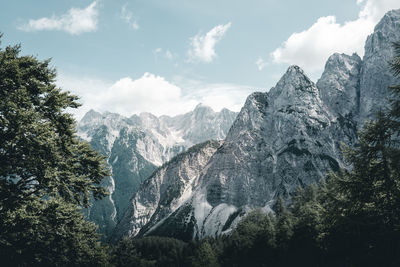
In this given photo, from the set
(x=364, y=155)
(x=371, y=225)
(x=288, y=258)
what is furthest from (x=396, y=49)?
(x=288, y=258)

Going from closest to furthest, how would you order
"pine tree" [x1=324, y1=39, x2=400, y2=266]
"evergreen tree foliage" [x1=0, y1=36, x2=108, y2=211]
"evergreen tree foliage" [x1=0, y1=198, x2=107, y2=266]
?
"evergreen tree foliage" [x1=0, y1=36, x2=108, y2=211], "evergreen tree foliage" [x1=0, y1=198, x2=107, y2=266], "pine tree" [x1=324, y1=39, x2=400, y2=266]

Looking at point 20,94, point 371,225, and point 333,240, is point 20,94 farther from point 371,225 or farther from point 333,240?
point 333,240

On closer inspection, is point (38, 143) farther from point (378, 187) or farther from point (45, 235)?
point (378, 187)

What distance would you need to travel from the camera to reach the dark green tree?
1461 cm

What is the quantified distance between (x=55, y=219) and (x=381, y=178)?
68.8ft

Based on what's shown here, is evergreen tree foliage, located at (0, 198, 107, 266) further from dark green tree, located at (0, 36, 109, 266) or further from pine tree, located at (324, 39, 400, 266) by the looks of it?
pine tree, located at (324, 39, 400, 266)

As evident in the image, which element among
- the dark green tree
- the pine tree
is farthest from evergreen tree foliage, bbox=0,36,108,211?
the pine tree

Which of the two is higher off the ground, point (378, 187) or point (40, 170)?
point (40, 170)

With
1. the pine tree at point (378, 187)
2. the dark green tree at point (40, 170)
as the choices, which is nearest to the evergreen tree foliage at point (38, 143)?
the dark green tree at point (40, 170)

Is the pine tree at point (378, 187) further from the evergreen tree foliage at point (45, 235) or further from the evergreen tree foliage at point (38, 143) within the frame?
Answer: the evergreen tree foliage at point (45, 235)

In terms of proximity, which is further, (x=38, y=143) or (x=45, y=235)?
(x=45, y=235)

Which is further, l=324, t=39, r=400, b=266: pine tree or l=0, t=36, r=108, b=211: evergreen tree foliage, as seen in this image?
l=324, t=39, r=400, b=266: pine tree

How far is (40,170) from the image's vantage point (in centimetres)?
1490

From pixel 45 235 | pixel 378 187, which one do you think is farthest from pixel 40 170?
pixel 378 187
